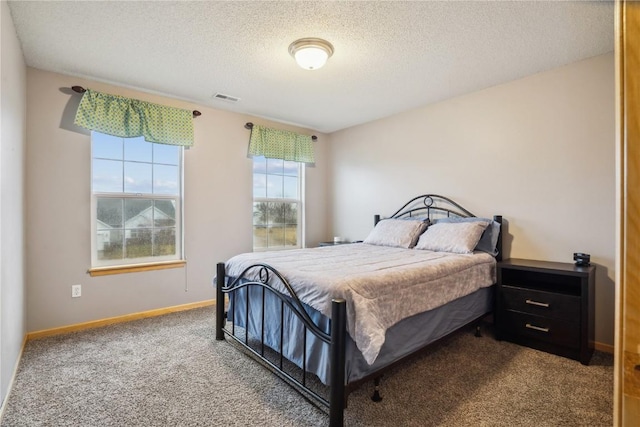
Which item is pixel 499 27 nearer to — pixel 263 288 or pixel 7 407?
pixel 263 288

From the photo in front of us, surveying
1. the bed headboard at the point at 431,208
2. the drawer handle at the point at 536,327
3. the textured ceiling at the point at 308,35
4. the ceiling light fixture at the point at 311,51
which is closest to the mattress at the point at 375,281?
the drawer handle at the point at 536,327

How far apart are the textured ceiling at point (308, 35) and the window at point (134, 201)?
2.10 feet

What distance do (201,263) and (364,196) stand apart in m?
2.30

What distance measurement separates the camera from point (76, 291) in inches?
116

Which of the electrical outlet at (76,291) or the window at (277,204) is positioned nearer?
the electrical outlet at (76,291)

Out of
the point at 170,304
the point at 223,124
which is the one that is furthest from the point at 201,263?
the point at 223,124

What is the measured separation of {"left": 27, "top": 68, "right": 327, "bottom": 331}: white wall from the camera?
2.76 metres

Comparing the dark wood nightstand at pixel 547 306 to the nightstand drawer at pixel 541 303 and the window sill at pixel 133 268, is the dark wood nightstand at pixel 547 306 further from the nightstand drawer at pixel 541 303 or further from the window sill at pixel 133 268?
the window sill at pixel 133 268

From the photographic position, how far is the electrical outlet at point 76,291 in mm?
2930

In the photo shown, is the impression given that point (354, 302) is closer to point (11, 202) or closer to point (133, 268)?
point (11, 202)

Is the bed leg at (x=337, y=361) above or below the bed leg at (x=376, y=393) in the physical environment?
above

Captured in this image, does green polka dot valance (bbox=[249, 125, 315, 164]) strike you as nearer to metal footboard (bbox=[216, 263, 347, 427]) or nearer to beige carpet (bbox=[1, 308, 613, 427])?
metal footboard (bbox=[216, 263, 347, 427])

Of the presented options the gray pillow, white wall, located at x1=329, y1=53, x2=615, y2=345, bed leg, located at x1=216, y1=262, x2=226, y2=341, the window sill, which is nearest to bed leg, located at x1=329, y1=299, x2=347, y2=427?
bed leg, located at x1=216, y1=262, x2=226, y2=341

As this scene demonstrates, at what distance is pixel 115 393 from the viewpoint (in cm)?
191
